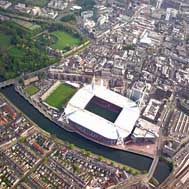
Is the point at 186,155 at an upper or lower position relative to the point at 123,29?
lower

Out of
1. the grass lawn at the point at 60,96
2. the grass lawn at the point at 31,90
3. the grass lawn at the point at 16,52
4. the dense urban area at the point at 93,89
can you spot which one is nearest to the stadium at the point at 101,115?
the dense urban area at the point at 93,89

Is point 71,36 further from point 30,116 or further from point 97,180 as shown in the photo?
point 97,180

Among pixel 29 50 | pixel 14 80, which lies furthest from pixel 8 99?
pixel 29 50

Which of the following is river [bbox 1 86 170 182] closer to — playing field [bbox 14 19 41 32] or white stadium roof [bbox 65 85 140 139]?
white stadium roof [bbox 65 85 140 139]

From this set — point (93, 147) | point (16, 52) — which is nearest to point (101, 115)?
point (93, 147)

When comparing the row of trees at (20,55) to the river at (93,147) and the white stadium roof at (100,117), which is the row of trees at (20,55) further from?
the white stadium roof at (100,117)

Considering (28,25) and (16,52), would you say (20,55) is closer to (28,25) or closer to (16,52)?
(16,52)
